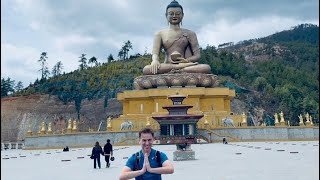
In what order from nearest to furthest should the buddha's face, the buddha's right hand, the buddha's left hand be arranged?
the buddha's right hand
the buddha's left hand
the buddha's face

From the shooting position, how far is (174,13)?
28688 mm

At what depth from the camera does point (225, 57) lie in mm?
60406

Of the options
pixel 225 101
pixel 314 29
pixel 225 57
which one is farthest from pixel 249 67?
pixel 314 29

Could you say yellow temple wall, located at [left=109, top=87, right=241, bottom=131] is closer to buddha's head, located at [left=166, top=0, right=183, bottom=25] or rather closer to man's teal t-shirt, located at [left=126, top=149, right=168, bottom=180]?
buddha's head, located at [left=166, top=0, right=183, bottom=25]

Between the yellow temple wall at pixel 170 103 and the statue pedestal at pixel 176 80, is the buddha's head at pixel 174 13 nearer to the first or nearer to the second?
the statue pedestal at pixel 176 80

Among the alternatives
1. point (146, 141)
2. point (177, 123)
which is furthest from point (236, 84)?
point (146, 141)

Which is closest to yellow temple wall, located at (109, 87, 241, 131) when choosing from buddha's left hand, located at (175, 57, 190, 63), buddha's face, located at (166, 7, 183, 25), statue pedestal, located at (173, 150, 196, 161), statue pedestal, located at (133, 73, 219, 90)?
statue pedestal, located at (133, 73, 219, 90)

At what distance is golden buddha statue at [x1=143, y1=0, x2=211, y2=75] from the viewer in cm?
2820

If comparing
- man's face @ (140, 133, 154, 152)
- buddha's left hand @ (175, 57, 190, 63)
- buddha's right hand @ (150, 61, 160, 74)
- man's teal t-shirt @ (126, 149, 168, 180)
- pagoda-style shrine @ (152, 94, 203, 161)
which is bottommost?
man's teal t-shirt @ (126, 149, 168, 180)

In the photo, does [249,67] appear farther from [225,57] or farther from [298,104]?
[298,104]

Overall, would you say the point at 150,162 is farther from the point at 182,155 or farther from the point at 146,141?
the point at 182,155

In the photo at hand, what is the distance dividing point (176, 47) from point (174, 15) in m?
2.13

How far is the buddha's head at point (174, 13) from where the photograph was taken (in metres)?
28.7

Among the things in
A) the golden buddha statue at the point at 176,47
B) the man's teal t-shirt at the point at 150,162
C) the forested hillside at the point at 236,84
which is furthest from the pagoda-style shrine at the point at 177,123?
the forested hillside at the point at 236,84
